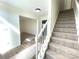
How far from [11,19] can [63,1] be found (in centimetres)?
350

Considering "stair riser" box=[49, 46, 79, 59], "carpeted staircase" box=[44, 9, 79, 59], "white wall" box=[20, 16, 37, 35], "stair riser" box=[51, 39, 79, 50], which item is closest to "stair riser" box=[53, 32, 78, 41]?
"carpeted staircase" box=[44, 9, 79, 59]

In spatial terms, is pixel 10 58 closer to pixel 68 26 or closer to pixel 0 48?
pixel 0 48

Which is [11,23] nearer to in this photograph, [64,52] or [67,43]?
[67,43]

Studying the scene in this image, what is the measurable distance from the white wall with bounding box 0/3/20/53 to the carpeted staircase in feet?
9.90

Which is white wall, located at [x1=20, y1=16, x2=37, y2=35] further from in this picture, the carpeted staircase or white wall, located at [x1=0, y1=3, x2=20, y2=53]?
the carpeted staircase

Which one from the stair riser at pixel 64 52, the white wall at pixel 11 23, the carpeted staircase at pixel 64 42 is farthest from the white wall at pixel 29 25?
the stair riser at pixel 64 52

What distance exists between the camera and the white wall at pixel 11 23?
5.12 metres

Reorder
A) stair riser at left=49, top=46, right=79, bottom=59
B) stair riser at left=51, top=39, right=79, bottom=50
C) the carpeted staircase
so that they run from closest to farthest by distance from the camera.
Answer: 1. stair riser at left=49, top=46, right=79, bottom=59
2. the carpeted staircase
3. stair riser at left=51, top=39, right=79, bottom=50

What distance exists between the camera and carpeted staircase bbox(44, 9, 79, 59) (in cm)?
251

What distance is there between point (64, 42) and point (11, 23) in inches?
149

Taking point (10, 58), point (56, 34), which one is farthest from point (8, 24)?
point (56, 34)

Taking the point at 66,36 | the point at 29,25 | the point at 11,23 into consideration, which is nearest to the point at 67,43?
the point at 66,36

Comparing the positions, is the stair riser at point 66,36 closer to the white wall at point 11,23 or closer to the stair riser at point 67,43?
the stair riser at point 67,43

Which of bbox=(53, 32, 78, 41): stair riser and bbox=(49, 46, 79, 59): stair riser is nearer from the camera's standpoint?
bbox=(49, 46, 79, 59): stair riser
